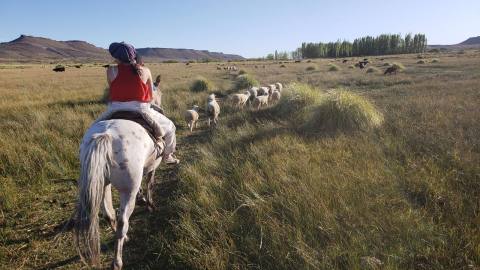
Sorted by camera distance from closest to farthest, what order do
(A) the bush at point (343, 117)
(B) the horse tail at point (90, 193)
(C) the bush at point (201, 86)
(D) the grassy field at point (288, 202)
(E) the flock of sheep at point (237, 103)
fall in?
(B) the horse tail at point (90, 193) < (D) the grassy field at point (288, 202) < (A) the bush at point (343, 117) < (E) the flock of sheep at point (237, 103) < (C) the bush at point (201, 86)

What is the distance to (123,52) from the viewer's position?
4590mm

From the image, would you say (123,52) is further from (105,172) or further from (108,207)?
(108,207)

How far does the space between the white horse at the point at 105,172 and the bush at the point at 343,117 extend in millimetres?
5599

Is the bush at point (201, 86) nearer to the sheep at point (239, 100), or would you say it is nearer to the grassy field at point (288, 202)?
the sheep at point (239, 100)

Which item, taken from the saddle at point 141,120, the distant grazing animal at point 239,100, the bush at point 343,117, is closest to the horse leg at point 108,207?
the saddle at point 141,120

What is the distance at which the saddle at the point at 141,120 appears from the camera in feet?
15.2

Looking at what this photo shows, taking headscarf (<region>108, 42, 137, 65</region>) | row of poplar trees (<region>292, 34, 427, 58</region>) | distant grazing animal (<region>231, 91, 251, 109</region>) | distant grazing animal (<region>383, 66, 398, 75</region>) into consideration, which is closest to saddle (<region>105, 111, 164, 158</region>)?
headscarf (<region>108, 42, 137, 65</region>)

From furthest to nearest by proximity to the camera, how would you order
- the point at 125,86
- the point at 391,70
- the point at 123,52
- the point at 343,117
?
the point at 391,70
the point at 343,117
the point at 125,86
the point at 123,52

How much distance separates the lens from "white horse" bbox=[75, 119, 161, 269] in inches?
140

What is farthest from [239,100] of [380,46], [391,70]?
[380,46]

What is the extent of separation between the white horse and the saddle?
0.42 m

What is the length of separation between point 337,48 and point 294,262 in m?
140

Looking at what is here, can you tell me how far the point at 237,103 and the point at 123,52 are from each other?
389 inches

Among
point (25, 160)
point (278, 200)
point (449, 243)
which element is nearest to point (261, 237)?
point (278, 200)
